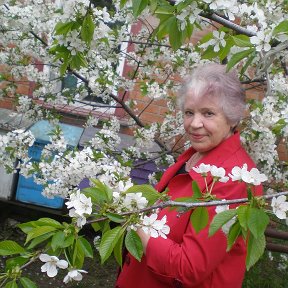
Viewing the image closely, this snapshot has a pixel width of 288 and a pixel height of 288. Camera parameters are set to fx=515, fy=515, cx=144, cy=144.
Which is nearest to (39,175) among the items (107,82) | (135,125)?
(107,82)

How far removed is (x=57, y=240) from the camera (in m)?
1.31

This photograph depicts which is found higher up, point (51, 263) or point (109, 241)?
point (109, 241)

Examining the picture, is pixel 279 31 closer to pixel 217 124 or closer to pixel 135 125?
pixel 217 124

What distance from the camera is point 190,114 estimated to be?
2.11 metres

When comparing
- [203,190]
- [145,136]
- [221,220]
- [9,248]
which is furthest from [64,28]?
[145,136]

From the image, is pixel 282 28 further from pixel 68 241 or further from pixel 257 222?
pixel 68 241

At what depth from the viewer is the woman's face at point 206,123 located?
2.02 metres

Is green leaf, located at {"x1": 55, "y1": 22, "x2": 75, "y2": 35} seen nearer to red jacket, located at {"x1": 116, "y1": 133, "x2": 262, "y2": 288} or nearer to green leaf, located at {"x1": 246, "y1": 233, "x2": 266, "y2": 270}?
red jacket, located at {"x1": 116, "y1": 133, "x2": 262, "y2": 288}

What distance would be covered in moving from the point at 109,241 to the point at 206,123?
2.76ft

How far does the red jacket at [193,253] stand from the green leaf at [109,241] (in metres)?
0.31

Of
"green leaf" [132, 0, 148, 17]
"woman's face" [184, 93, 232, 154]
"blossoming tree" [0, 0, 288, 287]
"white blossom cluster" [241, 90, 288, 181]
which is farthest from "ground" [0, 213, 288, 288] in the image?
"green leaf" [132, 0, 148, 17]

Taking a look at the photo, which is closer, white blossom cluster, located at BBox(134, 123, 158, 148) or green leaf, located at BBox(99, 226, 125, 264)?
green leaf, located at BBox(99, 226, 125, 264)

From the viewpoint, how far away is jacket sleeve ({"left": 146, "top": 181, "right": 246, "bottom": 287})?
1708 mm

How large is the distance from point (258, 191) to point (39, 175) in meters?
1.89
